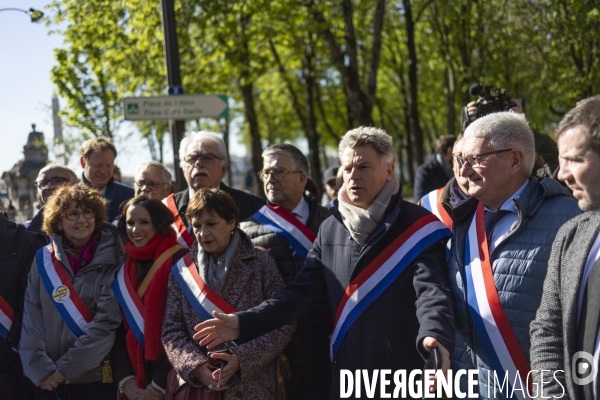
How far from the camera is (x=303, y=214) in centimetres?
469

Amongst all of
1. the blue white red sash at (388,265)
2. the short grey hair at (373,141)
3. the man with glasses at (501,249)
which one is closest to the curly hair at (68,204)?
the short grey hair at (373,141)

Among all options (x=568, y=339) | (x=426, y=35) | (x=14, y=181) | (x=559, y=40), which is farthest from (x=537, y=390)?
(x=426, y=35)

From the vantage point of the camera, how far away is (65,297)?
4.20 meters

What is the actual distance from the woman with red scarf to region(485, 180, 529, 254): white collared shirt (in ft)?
6.77

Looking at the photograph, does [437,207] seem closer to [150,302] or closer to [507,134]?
[507,134]

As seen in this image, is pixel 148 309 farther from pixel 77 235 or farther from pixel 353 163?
pixel 353 163

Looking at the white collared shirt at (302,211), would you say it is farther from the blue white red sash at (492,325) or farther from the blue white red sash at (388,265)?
the blue white red sash at (492,325)

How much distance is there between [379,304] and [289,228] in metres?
1.20

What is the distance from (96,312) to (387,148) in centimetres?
215

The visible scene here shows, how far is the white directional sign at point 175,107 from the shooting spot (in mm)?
7930

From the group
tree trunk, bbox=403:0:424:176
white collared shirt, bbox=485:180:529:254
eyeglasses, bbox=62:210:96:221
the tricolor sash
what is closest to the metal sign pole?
eyeglasses, bbox=62:210:96:221

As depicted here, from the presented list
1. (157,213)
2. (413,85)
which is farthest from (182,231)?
(413,85)

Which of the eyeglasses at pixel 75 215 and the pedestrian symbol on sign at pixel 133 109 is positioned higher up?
the pedestrian symbol on sign at pixel 133 109

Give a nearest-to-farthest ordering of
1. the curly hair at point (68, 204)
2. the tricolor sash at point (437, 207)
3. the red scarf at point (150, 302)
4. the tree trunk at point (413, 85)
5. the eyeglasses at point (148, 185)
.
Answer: the tricolor sash at point (437, 207) → the red scarf at point (150, 302) → the curly hair at point (68, 204) → the eyeglasses at point (148, 185) → the tree trunk at point (413, 85)
